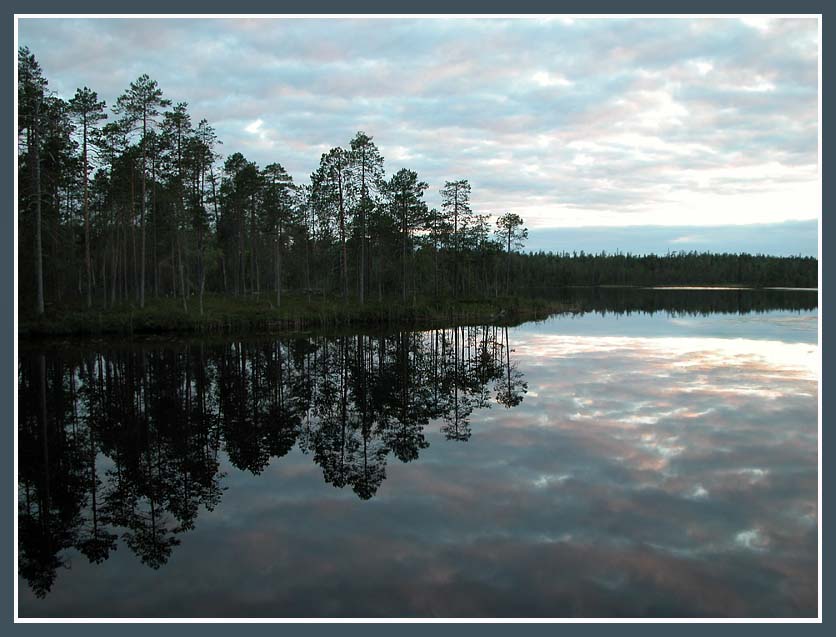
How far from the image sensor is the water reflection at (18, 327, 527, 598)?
9.59m

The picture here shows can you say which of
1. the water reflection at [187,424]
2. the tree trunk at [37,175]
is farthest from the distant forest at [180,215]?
the water reflection at [187,424]

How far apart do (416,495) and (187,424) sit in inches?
307

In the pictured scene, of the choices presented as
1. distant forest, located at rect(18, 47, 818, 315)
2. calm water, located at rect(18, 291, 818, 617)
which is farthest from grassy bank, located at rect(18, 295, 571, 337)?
calm water, located at rect(18, 291, 818, 617)

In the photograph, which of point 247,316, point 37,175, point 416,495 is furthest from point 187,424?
point 247,316

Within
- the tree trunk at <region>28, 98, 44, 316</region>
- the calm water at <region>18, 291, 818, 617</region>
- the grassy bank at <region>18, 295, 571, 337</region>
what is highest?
the tree trunk at <region>28, 98, 44, 316</region>

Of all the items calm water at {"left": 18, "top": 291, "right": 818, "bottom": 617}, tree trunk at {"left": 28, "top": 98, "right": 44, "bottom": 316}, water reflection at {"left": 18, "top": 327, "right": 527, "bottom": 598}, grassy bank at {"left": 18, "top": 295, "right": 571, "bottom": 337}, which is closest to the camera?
calm water at {"left": 18, "top": 291, "right": 818, "bottom": 617}

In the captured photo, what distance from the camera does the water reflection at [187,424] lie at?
9586 millimetres

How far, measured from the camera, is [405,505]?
1004cm

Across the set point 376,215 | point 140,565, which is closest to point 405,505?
point 140,565

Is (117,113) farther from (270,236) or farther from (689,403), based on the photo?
(689,403)

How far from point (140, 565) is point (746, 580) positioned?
8.16 m

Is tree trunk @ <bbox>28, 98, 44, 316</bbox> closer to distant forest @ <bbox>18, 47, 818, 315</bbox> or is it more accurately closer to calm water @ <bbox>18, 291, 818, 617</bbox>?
distant forest @ <bbox>18, 47, 818, 315</bbox>

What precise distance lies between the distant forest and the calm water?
20.7 meters

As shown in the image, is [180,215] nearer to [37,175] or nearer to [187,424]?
[37,175]
